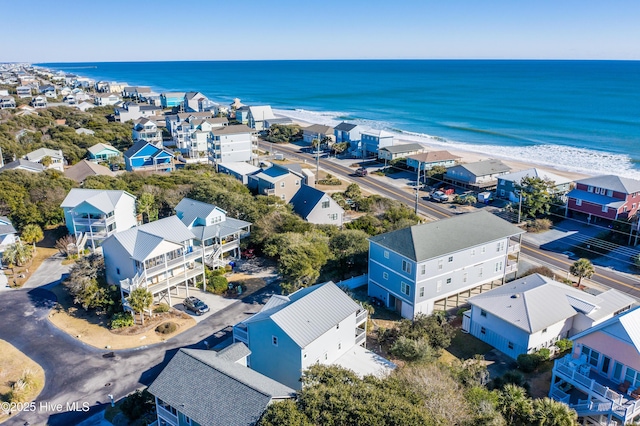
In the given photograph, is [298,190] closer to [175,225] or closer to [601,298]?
[175,225]

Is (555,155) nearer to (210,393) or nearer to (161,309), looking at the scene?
(161,309)

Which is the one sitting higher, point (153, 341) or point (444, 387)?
point (444, 387)

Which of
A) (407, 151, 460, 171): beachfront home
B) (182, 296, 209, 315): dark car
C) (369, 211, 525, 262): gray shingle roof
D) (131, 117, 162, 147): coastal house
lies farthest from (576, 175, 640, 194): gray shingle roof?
(131, 117, 162, 147): coastal house

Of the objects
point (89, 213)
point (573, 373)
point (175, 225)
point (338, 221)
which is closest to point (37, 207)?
point (89, 213)

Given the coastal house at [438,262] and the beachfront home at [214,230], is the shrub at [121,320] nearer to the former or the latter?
the beachfront home at [214,230]

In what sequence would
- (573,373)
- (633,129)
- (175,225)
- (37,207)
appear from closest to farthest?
(573,373) → (175,225) → (37,207) → (633,129)

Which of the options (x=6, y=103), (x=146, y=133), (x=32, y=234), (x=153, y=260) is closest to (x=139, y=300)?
(x=153, y=260)
